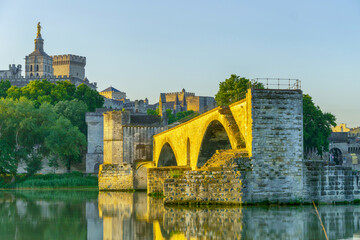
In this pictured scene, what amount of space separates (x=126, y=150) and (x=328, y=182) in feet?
82.0

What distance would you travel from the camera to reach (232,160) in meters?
26.3

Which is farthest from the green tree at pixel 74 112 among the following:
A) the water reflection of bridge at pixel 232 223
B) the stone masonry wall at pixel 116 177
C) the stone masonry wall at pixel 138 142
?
the water reflection of bridge at pixel 232 223

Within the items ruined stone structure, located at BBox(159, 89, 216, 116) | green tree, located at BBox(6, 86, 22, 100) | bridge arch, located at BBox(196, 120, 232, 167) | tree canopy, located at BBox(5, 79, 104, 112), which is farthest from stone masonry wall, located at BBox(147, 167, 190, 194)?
ruined stone structure, located at BBox(159, 89, 216, 116)

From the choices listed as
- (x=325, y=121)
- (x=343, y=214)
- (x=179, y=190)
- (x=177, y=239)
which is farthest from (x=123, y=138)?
(x=177, y=239)

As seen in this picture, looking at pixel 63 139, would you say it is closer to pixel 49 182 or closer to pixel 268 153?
pixel 49 182

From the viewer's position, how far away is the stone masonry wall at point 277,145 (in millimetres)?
26172

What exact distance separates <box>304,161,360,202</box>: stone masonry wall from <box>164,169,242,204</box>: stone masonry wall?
10.7ft

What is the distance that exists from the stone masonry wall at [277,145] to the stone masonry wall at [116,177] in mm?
22483

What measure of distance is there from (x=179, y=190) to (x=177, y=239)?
855cm

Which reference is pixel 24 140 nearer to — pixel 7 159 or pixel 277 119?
pixel 7 159

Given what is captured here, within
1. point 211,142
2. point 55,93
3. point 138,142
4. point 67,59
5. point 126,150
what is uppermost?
point 67,59

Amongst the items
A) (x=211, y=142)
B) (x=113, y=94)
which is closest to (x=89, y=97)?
(x=211, y=142)

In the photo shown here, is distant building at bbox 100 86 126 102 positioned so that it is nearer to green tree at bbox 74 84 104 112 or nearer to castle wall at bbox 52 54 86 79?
castle wall at bbox 52 54 86 79

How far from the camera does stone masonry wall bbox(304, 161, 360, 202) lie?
2673 cm
